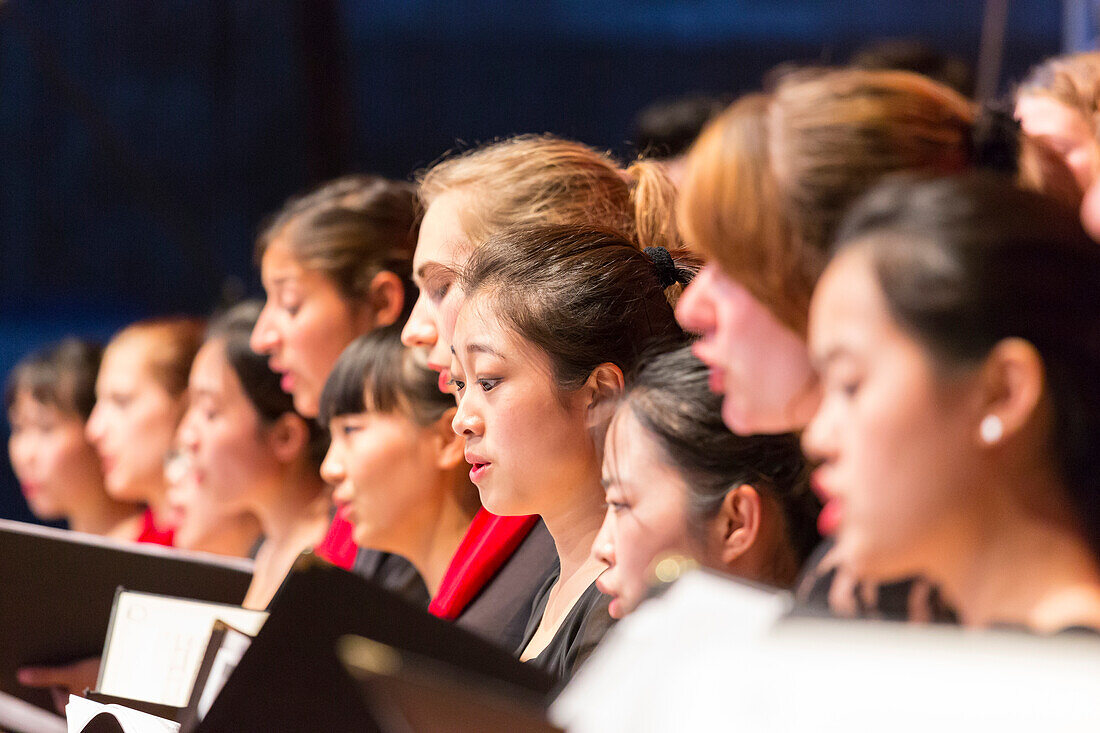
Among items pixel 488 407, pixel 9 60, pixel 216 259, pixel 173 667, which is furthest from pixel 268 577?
pixel 9 60

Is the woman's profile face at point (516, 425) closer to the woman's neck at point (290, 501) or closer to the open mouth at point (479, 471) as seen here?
the open mouth at point (479, 471)

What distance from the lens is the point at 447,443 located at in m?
1.31

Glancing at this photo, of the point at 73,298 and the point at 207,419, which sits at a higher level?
the point at 207,419

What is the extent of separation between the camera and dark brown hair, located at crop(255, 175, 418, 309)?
1.46 meters

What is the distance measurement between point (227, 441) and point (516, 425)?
807 mm

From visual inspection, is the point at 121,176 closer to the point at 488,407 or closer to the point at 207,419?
the point at 207,419

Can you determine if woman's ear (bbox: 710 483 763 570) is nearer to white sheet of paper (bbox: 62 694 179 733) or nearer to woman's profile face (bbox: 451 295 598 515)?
woman's profile face (bbox: 451 295 598 515)

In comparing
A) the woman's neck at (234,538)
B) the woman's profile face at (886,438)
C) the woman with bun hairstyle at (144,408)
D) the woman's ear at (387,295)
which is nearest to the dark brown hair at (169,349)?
the woman with bun hairstyle at (144,408)

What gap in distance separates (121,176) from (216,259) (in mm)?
266

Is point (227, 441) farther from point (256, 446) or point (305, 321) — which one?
point (305, 321)

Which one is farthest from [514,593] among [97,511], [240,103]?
[240,103]

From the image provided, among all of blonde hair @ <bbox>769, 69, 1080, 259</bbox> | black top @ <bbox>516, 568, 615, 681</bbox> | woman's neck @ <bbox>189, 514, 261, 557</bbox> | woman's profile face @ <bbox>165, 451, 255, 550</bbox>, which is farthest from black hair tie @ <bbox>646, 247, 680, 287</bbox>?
woman's neck @ <bbox>189, 514, 261, 557</bbox>

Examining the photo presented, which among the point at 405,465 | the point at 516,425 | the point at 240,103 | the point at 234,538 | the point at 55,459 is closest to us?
the point at 516,425

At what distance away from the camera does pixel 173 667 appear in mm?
1003
